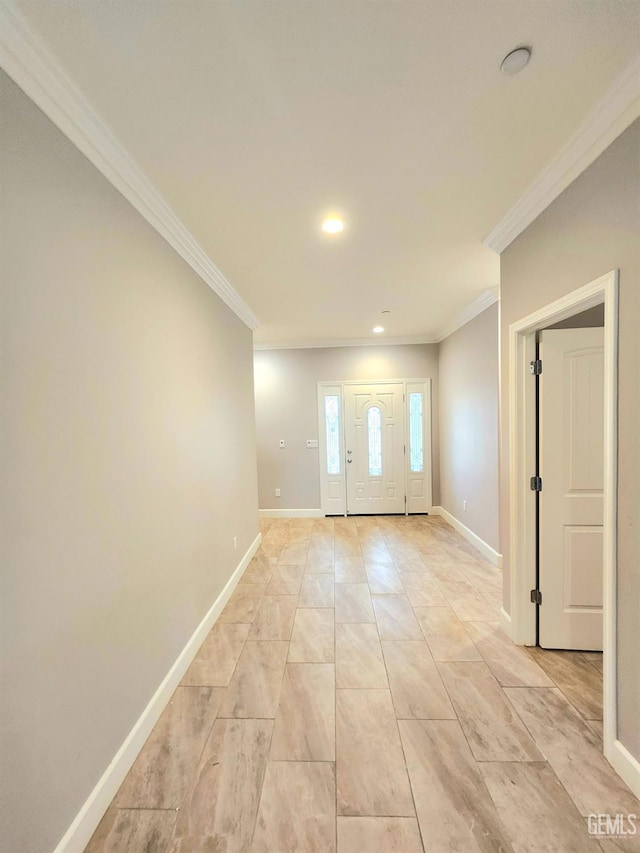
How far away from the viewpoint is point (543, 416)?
2.04 m

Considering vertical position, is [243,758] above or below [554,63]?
below

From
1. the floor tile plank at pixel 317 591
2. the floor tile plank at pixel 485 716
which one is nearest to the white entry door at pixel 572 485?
the floor tile plank at pixel 485 716

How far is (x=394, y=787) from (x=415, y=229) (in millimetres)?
2794

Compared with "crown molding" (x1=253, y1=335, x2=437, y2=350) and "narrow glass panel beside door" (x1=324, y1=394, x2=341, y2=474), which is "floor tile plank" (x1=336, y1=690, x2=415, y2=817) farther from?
"crown molding" (x1=253, y1=335, x2=437, y2=350)

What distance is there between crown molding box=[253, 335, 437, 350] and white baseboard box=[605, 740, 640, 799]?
14.6ft

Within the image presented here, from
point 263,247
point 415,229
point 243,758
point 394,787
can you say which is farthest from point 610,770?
point 263,247

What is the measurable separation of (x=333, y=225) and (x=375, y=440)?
353 centimetres

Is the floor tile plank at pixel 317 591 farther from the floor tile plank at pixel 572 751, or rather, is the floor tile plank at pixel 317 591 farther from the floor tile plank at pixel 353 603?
the floor tile plank at pixel 572 751

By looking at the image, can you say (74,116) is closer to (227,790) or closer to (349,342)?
(227,790)

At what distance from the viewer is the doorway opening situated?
16.7 ft

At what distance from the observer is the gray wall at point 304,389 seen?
5.09 metres

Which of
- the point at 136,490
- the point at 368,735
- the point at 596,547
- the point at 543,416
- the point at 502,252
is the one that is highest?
the point at 502,252

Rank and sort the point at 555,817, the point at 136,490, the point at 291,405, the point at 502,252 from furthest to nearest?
the point at 291,405 → the point at 502,252 → the point at 136,490 → the point at 555,817

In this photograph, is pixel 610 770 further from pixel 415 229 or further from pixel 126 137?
pixel 126 137
